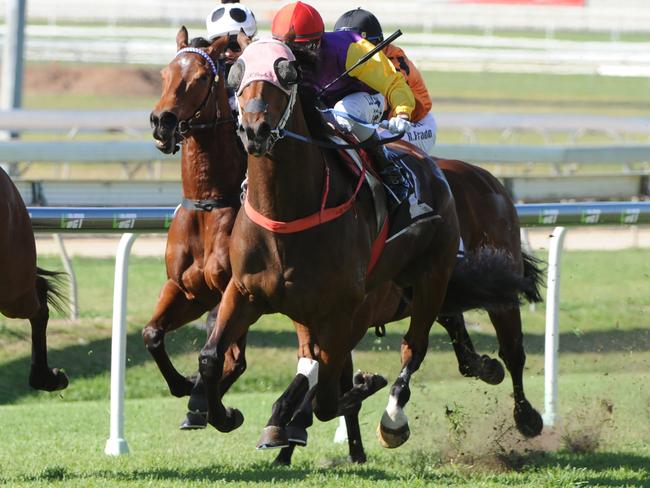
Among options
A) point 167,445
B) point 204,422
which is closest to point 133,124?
point 167,445

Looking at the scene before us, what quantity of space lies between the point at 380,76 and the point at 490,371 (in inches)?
76.1

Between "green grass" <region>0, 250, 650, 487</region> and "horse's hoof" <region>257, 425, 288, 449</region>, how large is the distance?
1.01ft

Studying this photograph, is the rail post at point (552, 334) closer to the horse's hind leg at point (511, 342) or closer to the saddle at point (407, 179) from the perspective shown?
the horse's hind leg at point (511, 342)

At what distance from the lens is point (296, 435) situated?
5.57m

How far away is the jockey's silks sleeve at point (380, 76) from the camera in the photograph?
228 inches

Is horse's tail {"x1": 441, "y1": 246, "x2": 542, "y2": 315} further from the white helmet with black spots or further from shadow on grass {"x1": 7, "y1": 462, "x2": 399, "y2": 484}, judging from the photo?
the white helmet with black spots

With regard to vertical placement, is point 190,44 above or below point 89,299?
above

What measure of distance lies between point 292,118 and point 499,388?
13.5 ft

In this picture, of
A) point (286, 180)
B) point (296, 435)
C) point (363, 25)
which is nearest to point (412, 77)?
point (363, 25)

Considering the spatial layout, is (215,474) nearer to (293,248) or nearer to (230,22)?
(293,248)

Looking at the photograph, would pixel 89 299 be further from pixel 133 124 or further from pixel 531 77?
pixel 531 77

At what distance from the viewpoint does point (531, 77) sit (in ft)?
113

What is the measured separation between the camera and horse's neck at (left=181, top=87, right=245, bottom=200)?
6.30 metres

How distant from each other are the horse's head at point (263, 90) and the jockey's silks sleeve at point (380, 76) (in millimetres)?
734
